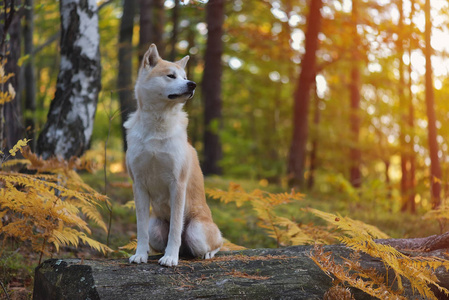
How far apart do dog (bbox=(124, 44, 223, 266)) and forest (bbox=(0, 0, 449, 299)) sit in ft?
1.58

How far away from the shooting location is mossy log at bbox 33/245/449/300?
326cm

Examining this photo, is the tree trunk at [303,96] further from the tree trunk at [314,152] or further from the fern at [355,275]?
the fern at [355,275]

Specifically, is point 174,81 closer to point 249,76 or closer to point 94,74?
point 94,74

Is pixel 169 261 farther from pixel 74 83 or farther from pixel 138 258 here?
pixel 74 83

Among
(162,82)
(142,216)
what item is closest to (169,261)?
(142,216)

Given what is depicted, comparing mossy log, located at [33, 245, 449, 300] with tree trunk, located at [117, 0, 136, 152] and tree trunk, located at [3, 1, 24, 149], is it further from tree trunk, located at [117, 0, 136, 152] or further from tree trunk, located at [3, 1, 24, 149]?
tree trunk, located at [117, 0, 136, 152]

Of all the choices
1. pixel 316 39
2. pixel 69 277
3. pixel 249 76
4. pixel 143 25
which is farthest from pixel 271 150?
pixel 69 277

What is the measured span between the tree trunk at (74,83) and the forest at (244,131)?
2 cm

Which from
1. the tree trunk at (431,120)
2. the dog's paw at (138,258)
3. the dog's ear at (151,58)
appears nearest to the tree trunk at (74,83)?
the dog's ear at (151,58)

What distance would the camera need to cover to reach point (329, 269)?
11.3ft

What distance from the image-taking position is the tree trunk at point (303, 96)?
38.9 ft

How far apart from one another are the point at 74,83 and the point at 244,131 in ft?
37.8

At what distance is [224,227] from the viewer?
7184 mm

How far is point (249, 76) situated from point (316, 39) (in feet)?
14.6
